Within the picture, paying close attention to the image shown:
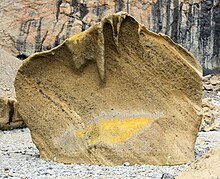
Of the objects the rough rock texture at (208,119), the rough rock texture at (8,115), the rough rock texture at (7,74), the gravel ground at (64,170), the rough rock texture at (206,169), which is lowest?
the rough rock texture at (7,74)

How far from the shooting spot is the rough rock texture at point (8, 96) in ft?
47.8

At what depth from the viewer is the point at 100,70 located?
7.63 meters

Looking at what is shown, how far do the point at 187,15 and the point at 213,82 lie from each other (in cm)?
445

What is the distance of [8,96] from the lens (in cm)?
1808

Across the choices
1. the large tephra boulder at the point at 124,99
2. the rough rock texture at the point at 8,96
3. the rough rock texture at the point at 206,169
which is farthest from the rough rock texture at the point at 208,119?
the rough rock texture at the point at 206,169

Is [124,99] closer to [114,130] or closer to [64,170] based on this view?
[114,130]

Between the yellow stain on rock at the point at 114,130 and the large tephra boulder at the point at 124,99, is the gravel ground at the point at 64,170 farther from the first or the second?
the yellow stain on rock at the point at 114,130

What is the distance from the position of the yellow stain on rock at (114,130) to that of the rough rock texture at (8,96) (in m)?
1.84

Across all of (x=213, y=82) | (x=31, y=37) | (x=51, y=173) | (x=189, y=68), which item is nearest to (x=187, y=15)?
(x=213, y=82)

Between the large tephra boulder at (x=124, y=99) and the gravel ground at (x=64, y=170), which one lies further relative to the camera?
the large tephra boulder at (x=124, y=99)

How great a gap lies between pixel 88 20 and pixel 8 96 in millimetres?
10633

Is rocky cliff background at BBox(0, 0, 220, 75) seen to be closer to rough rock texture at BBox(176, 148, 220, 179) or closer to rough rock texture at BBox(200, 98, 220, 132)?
rough rock texture at BBox(200, 98, 220, 132)

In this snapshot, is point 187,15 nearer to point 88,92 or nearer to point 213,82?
point 213,82

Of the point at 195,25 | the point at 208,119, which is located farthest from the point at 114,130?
the point at 195,25
